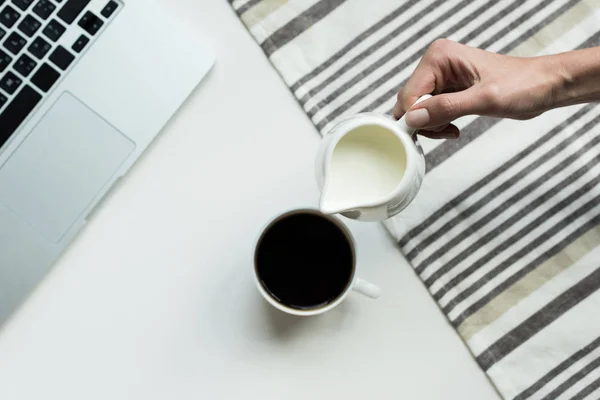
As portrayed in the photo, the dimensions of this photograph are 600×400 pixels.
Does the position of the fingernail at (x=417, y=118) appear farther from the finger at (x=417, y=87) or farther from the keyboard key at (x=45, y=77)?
the keyboard key at (x=45, y=77)

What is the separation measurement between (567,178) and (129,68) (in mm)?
484

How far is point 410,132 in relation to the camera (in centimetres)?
43

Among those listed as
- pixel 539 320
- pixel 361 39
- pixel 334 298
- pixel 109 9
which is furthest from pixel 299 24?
pixel 539 320

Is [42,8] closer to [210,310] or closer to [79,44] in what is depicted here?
[79,44]

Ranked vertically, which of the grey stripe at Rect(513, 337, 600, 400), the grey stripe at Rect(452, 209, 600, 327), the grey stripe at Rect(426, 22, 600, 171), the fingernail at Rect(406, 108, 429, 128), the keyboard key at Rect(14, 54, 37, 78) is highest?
the keyboard key at Rect(14, 54, 37, 78)

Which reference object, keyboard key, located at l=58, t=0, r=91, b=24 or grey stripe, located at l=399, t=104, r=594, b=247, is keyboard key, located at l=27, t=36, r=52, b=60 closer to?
keyboard key, located at l=58, t=0, r=91, b=24

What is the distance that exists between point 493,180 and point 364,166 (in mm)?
226

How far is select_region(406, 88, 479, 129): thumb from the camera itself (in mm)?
421

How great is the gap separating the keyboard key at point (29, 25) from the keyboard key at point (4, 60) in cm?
3

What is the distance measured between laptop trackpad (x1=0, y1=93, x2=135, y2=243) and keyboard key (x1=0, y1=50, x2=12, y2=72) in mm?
57

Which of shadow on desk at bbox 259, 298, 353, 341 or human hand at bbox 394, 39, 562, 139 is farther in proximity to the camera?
shadow on desk at bbox 259, 298, 353, 341

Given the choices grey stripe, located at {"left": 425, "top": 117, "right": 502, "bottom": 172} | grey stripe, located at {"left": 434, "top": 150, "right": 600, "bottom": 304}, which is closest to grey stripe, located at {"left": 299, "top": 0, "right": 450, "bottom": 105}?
grey stripe, located at {"left": 425, "top": 117, "right": 502, "bottom": 172}

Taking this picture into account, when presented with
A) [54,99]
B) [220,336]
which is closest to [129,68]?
[54,99]

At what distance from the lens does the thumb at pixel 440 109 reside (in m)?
0.42
